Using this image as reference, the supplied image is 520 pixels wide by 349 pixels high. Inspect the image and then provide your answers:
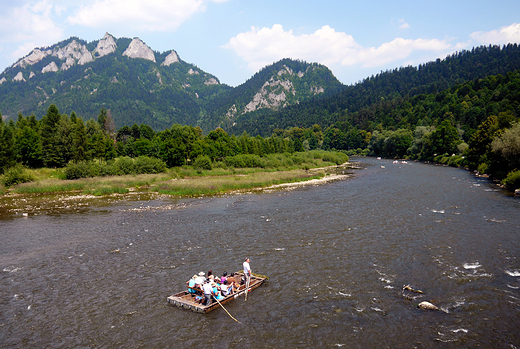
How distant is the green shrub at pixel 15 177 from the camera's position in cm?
7100

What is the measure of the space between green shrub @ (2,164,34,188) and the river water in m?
33.8

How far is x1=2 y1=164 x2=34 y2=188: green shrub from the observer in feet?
233

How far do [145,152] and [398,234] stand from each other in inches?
3579

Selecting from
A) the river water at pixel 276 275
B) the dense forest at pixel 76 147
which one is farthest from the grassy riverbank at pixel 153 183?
the river water at pixel 276 275

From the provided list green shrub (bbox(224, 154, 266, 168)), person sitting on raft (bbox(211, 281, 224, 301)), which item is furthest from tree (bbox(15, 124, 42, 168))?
person sitting on raft (bbox(211, 281, 224, 301))

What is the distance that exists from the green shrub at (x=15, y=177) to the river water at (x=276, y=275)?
33.8 m

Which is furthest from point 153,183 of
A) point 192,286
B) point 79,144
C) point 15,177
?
point 192,286

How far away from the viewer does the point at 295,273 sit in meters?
26.5

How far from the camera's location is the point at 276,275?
26.2 meters

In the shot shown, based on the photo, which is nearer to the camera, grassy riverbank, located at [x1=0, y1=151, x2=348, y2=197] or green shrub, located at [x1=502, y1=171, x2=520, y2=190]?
green shrub, located at [x1=502, y1=171, x2=520, y2=190]

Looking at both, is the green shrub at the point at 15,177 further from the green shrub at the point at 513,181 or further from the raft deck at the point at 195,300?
the green shrub at the point at 513,181

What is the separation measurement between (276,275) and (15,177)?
73144 millimetres

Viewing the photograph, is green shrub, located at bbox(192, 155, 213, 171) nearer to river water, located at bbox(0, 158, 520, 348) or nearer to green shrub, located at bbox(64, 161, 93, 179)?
green shrub, located at bbox(64, 161, 93, 179)

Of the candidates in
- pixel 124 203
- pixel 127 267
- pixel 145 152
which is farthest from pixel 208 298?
pixel 145 152
